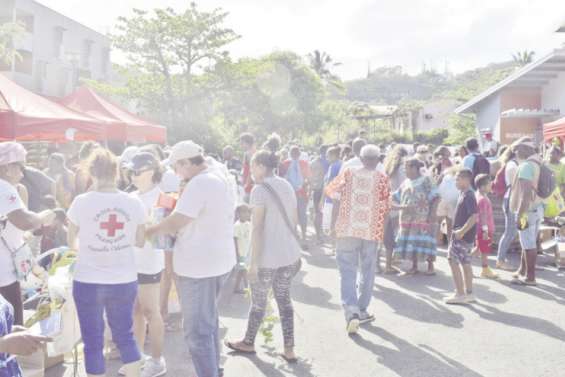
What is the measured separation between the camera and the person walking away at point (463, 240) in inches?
266

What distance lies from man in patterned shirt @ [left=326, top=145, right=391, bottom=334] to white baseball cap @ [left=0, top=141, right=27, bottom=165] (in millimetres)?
3126

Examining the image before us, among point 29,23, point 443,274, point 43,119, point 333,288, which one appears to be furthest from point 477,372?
point 29,23

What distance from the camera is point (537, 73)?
21.7m

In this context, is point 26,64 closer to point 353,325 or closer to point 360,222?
point 360,222

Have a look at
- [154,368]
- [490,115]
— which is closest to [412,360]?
[154,368]

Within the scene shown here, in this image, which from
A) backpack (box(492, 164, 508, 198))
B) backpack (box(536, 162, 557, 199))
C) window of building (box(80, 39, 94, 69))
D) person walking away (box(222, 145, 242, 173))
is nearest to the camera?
backpack (box(536, 162, 557, 199))

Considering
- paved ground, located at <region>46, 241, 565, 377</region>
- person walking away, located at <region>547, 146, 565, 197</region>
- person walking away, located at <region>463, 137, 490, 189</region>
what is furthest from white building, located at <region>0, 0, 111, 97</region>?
paved ground, located at <region>46, 241, 565, 377</region>

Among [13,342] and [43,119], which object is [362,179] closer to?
[13,342]

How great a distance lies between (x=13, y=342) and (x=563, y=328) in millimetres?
5477

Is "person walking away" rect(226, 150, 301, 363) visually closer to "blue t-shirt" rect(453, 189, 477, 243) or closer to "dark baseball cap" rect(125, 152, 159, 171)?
"dark baseball cap" rect(125, 152, 159, 171)

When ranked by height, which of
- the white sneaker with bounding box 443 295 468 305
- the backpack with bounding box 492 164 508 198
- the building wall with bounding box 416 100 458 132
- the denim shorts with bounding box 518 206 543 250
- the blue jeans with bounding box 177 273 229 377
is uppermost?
the building wall with bounding box 416 100 458 132

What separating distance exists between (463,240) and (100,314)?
4.36 m

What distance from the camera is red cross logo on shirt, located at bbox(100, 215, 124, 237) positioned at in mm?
3773

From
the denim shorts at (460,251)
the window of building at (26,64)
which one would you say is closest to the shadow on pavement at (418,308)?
the denim shorts at (460,251)
